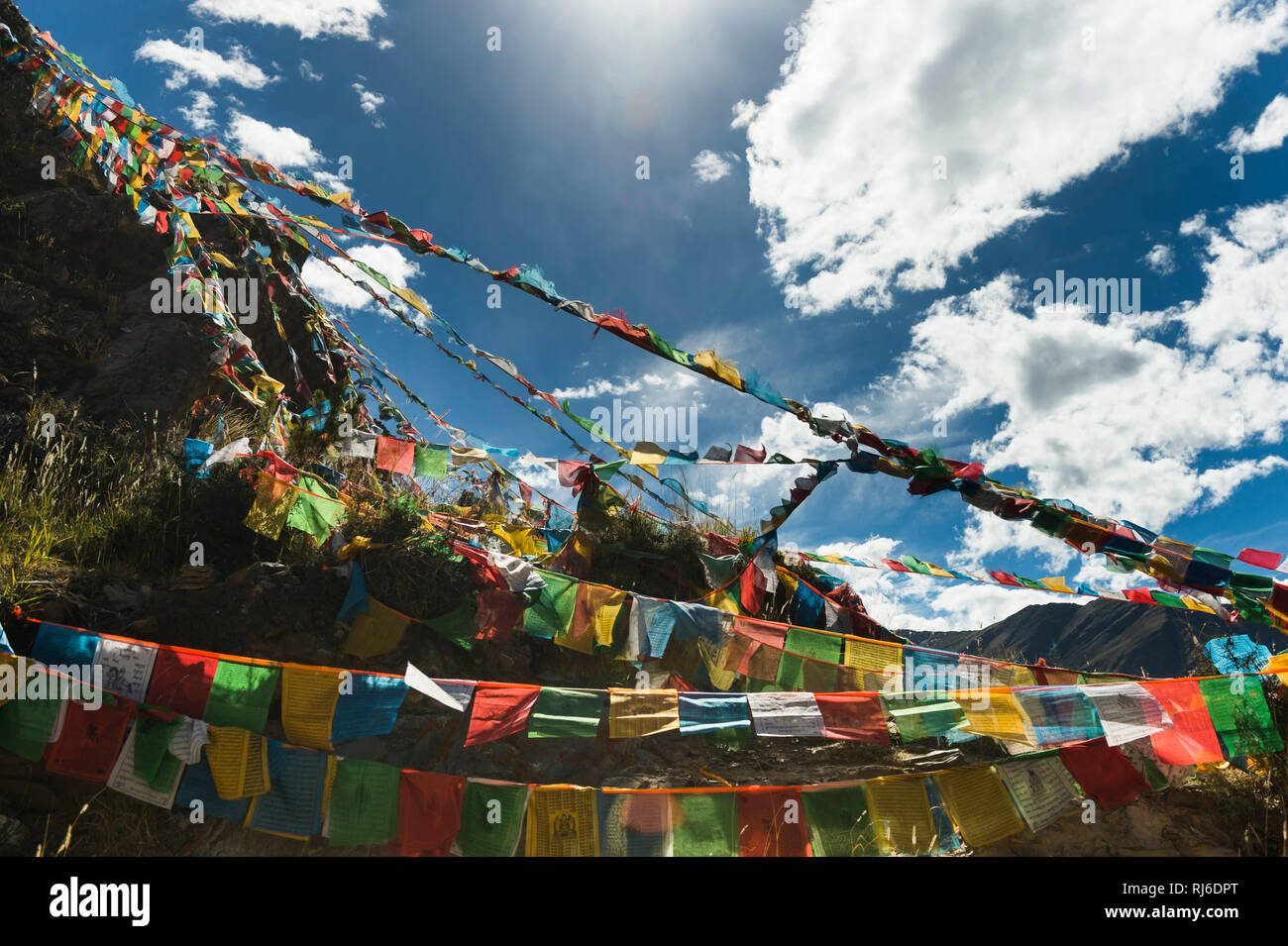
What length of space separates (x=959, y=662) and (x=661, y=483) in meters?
4.34

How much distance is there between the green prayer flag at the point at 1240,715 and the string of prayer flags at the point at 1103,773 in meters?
0.57

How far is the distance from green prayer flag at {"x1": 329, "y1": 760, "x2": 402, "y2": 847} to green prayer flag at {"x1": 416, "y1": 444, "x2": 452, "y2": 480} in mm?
3621

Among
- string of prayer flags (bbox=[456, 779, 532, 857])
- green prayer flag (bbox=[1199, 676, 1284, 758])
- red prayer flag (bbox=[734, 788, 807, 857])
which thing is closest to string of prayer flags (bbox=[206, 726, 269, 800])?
string of prayer flags (bbox=[456, 779, 532, 857])

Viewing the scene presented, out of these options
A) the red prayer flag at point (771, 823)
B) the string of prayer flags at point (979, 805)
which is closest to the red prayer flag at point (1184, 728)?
the string of prayer flags at point (979, 805)

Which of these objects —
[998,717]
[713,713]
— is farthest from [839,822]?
[998,717]

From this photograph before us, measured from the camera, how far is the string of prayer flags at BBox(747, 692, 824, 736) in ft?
14.3

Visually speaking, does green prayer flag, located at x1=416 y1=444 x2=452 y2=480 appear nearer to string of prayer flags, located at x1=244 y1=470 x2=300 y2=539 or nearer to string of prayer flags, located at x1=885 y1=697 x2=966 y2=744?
string of prayer flags, located at x1=244 y1=470 x2=300 y2=539

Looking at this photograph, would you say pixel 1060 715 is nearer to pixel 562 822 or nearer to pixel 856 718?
pixel 856 718

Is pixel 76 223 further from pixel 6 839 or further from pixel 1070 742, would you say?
pixel 1070 742

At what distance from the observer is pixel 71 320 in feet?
26.9

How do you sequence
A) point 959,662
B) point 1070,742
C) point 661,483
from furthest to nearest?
point 661,483
point 959,662
point 1070,742
